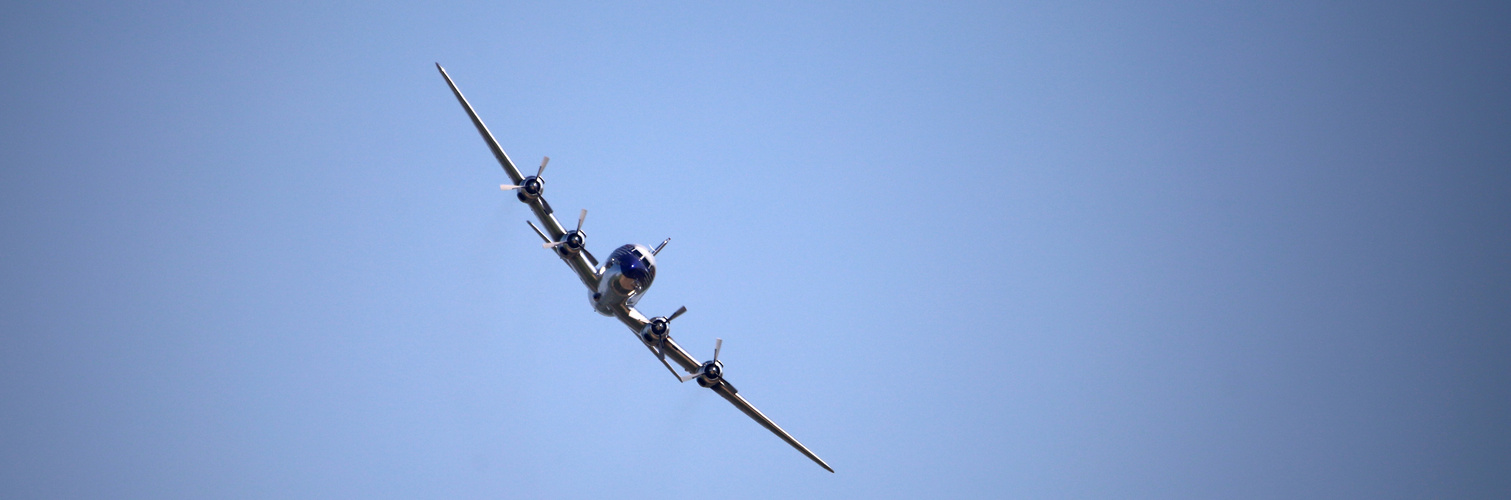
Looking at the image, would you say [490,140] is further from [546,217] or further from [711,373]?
[711,373]

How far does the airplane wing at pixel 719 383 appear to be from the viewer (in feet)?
183

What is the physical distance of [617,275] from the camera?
51625 millimetres

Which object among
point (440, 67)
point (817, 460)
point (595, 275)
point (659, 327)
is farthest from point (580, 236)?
point (817, 460)

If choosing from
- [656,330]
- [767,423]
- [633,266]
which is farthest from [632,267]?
[767,423]

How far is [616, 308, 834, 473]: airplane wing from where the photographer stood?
55.8m

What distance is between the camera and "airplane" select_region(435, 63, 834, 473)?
51750 millimetres

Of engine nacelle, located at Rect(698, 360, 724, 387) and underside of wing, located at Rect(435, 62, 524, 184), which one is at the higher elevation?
underside of wing, located at Rect(435, 62, 524, 184)

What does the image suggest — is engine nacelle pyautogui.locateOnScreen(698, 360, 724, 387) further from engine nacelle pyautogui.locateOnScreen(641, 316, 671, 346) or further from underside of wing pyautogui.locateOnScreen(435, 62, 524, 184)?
underside of wing pyautogui.locateOnScreen(435, 62, 524, 184)

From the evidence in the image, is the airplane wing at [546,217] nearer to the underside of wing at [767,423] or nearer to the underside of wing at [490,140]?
the underside of wing at [490,140]

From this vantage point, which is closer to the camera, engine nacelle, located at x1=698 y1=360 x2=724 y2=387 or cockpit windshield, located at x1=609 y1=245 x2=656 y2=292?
cockpit windshield, located at x1=609 y1=245 x2=656 y2=292

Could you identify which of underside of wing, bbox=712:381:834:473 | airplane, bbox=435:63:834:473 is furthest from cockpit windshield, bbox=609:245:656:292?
underside of wing, bbox=712:381:834:473

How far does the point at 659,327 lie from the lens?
2174 inches

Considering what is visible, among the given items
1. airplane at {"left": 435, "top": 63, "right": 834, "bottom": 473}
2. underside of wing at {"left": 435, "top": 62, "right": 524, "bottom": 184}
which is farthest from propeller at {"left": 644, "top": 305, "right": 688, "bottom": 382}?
underside of wing at {"left": 435, "top": 62, "right": 524, "bottom": 184}

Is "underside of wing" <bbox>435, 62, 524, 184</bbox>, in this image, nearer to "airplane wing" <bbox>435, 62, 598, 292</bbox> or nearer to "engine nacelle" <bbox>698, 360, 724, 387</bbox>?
"airplane wing" <bbox>435, 62, 598, 292</bbox>
